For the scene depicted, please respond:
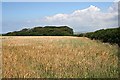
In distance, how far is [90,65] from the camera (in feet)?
28.3

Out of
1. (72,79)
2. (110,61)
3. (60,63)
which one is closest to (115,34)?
(110,61)

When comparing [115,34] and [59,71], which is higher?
[115,34]

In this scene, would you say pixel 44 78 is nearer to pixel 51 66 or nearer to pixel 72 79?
pixel 72 79

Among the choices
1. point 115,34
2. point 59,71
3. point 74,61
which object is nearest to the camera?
point 59,71

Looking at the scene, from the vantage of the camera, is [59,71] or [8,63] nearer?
[59,71]

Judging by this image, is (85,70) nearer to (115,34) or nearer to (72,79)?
(72,79)

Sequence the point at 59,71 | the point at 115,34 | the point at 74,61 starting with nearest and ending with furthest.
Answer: the point at 59,71 → the point at 74,61 → the point at 115,34

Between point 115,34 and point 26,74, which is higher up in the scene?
point 115,34

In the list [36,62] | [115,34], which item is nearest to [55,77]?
[36,62]

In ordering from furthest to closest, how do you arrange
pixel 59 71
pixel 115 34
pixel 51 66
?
pixel 115 34, pixel 51 66, pixel 59 71

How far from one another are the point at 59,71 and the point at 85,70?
775 millimetres

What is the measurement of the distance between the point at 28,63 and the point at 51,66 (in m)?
1.31

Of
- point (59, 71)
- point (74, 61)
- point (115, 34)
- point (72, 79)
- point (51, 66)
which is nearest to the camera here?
point (72, 79)

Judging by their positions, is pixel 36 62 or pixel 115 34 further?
pixel 115 34
